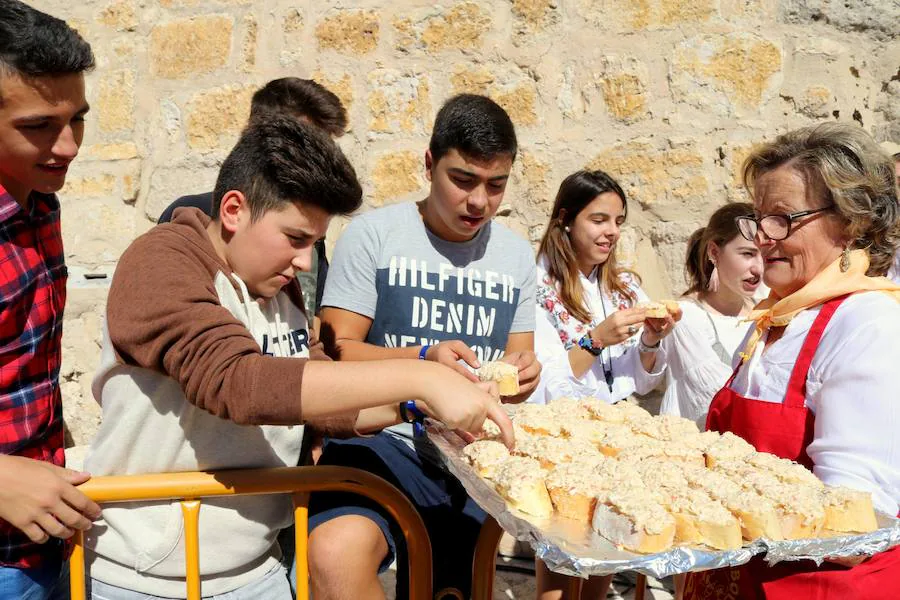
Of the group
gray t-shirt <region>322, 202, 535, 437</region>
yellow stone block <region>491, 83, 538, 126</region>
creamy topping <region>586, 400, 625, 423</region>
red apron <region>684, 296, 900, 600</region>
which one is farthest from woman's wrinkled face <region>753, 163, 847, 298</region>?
yellow stone block <region>491, 83, 538, 126</region>

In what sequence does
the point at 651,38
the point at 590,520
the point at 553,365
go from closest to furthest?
1. the point at 590,520
2. the point at 553,365
3. the point at 651,38

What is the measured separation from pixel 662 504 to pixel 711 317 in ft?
7.10

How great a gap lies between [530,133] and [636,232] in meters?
0.79

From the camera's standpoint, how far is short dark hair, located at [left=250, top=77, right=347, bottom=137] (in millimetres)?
3344

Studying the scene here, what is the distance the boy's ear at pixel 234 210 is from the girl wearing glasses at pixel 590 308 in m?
1.84

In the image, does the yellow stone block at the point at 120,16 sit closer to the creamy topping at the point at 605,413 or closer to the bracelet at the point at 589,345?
the bracelet at the point at 589,345

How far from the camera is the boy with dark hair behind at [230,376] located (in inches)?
61.6

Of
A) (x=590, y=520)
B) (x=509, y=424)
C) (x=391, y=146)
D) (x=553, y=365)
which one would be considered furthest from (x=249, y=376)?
(x=391, y=146)

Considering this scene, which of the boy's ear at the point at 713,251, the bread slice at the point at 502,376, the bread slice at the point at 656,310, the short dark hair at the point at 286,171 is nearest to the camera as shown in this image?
the short dark hair at the point at 286,171

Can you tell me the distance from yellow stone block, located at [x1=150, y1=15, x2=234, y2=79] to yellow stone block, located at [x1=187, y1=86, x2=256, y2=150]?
172 millimetres

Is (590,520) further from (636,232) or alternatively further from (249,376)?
(636,232)

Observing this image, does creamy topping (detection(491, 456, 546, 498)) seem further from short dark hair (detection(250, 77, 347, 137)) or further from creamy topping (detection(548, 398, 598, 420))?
short dark hair (detection(250, 77, 347, 137))

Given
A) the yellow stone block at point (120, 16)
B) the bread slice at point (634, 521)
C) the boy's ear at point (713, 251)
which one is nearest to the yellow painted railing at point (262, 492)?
the bread slice at point (634, 521)

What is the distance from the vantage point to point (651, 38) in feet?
13.4
